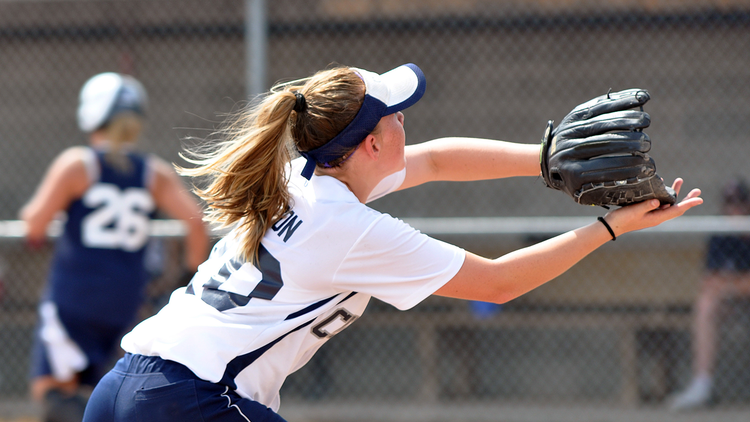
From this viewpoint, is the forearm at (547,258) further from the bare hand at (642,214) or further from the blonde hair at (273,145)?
the blonde hair at (273,145)

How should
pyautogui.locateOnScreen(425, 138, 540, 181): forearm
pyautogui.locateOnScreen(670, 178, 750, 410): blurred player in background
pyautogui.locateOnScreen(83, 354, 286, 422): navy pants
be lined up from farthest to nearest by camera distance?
pyautogui.locateOnScreen(670, 178, 750, 410): blurred player in background → pyautogui.locateOnScreen(425, 138, 540, 181): forearm → pyautogui.locateOnScreen(83, 354, 286, 422): navy pants

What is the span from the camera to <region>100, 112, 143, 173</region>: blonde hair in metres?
3.62

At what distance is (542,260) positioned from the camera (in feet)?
5.84

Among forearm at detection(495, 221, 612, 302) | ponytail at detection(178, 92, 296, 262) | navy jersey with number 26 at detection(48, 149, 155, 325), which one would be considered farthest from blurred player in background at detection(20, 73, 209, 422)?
forearm at detection(495, 221, 612, 302)

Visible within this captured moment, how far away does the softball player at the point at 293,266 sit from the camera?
5.72ft

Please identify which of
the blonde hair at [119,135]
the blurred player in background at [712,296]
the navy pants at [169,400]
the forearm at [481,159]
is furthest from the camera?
the blurred player in background at [712,296]

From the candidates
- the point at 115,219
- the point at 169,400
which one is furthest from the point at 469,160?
the point at 115,219

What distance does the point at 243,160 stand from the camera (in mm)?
1836

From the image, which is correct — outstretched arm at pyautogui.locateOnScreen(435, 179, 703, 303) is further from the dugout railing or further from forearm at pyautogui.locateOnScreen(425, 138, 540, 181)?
the dugout railing

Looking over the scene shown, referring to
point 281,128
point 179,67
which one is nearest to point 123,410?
point 281,128

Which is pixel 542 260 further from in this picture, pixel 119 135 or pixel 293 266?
pixel 119 135

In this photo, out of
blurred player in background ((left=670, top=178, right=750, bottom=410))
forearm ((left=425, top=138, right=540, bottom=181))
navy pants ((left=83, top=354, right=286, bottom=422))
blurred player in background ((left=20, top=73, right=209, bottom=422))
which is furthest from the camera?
blurred player in background ((left=670, top=178, right=750, bottom=410))

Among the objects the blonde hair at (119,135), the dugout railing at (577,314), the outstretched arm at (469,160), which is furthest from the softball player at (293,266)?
the dugout railing at (577,314)

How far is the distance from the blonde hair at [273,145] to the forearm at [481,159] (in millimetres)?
507
